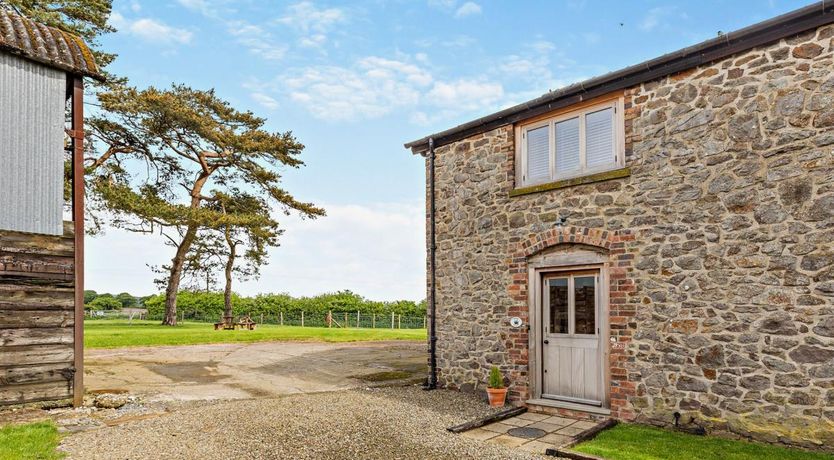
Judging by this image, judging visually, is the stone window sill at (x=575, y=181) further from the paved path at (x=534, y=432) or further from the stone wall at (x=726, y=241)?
the paved path at (x=534, y=432)

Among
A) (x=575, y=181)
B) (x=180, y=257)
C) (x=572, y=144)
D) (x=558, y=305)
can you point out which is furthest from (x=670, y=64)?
(x=180, y=257)

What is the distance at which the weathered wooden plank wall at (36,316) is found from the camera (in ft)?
24.1

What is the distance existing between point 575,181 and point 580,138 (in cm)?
74

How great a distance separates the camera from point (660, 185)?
7098 mm

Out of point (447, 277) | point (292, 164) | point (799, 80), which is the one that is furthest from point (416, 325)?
point (799, 80)

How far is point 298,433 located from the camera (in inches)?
257

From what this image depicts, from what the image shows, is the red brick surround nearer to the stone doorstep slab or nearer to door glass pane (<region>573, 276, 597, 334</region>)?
door glass pane (<region>573, 276, 597, 334</region>)

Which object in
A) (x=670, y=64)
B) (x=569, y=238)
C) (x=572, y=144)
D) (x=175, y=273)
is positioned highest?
(x=670, y=64)

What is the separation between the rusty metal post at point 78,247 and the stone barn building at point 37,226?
0.01 meters

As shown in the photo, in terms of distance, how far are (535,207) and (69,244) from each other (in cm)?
737

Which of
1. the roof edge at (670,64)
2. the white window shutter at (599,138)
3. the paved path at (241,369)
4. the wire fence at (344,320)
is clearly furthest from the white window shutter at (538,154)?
the wire fence at (344,320)

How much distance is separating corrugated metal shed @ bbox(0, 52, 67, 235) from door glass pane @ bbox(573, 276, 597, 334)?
8.03 meters

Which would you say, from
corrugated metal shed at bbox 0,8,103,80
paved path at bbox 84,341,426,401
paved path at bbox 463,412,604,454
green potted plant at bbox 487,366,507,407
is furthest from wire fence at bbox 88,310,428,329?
paved path at bbox 463,412,604,454

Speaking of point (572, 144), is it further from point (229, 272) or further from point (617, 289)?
point (229, 272)
